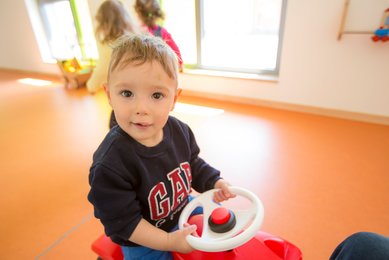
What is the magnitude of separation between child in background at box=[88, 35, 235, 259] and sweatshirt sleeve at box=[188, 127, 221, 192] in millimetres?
116

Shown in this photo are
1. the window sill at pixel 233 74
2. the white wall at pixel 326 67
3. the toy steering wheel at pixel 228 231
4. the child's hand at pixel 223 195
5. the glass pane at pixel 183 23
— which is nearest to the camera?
the toy steering wheel at pixel 228 231

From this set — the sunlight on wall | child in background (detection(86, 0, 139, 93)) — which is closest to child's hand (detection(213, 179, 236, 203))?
child in background (detection(86, 0, 139, 93))

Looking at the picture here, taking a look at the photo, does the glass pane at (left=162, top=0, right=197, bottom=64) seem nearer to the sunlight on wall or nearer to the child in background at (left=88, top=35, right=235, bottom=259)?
the sunlight on wall

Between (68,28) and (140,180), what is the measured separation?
434 cm

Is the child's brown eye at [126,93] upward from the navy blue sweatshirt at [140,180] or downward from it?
upward

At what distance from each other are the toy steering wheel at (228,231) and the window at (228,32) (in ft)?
7.14

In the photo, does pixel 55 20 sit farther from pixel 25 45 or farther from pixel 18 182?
pixel 18 182

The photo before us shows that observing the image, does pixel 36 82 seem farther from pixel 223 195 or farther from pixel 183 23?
pixel 223 195

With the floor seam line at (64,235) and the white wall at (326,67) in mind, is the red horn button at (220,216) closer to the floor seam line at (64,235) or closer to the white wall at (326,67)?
the floor seam line at (64,235)

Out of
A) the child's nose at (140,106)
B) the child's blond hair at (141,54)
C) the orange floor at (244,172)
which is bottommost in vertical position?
the orange floor at (244,172)

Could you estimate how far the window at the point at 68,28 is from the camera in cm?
373

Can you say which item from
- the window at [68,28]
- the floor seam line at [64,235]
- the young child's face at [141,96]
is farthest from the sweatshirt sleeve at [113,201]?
the window at [68,28]

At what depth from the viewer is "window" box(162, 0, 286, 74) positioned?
2.49 meters

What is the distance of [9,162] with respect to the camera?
1.73 meters
